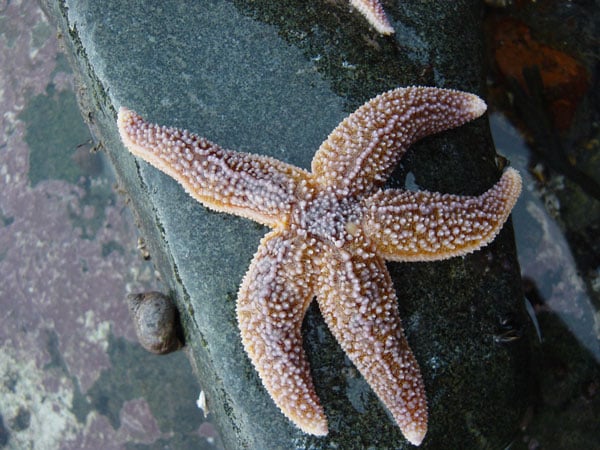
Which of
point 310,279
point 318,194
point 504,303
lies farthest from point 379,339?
point 504,303

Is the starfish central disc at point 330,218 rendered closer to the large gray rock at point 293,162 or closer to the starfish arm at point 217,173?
the starfish arm at point 217,173

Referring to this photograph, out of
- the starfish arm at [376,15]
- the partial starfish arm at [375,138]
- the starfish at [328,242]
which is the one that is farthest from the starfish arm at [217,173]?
the starfish arm at [376,15]

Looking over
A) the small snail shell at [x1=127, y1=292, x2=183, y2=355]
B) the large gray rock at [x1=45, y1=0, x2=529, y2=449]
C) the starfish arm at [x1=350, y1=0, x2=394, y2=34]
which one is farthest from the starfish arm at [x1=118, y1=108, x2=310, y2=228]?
the starfish arm at [x1=350, y1=0, x2=394, y2=34]

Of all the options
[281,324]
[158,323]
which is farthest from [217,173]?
[158,323]

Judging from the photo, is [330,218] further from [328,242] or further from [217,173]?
[217,173]

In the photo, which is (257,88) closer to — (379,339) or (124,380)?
(379,339)
